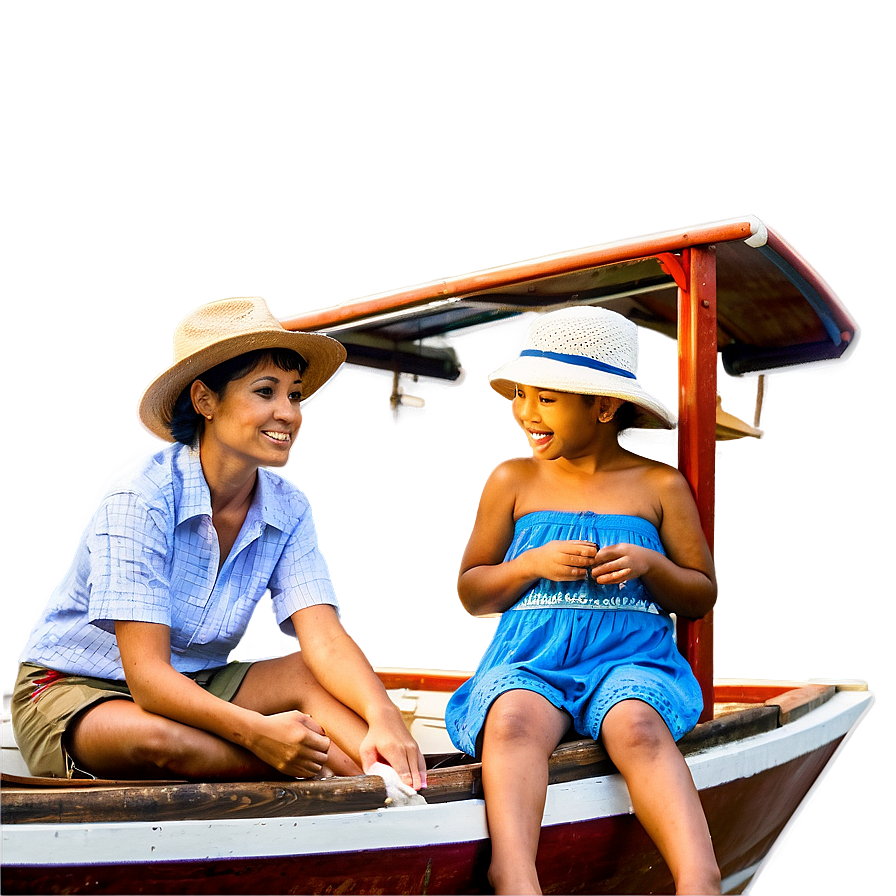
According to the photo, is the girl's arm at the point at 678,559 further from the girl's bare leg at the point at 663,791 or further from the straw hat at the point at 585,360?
the girl's bare leg at the point at 663,791

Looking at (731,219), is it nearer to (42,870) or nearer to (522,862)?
(522,862)

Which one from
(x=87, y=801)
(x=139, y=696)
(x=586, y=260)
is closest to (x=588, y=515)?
(x=586, y=260)

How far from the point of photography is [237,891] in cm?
143

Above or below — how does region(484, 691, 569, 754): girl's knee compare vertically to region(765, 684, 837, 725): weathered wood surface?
above

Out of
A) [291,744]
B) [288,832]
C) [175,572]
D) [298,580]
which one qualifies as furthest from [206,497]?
[288,832]

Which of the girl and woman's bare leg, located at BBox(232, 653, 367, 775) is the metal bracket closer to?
the girl

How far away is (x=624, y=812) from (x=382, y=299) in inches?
52.4

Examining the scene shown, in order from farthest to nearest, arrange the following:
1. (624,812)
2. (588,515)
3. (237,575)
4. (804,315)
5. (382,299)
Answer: (804,315)
(382,299)
(588,515)
(237,575)
(624,812)

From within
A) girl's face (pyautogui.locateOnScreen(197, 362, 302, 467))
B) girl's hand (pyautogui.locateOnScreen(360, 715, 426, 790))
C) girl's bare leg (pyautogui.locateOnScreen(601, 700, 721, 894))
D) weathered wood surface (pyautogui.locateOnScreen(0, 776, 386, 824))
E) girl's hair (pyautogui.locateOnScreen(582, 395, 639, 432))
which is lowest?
girl's bare leg (pyautogui.locateOnScreen(601, 700, 721, 894))

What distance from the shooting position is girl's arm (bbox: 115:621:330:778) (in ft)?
5.00

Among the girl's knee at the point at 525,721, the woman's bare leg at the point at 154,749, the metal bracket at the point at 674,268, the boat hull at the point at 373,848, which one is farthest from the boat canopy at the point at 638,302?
the woman's bare leg at the point at 154,749

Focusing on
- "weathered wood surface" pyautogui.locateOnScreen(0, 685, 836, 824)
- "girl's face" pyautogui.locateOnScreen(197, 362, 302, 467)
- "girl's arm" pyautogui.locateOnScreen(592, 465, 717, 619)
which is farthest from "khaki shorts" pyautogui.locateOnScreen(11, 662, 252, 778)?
"girl's arm" pyautogui.locateOnScreen(592, 465, 717, 619)

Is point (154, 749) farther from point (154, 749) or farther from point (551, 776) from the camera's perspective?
point (551, 776)

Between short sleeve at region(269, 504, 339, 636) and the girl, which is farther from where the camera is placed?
short sleeve at region(269, 504, 339, 636)
